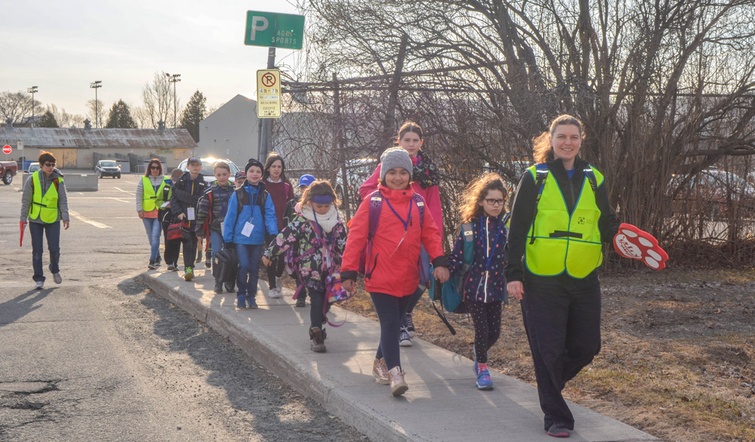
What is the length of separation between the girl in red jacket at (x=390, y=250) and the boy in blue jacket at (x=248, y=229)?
12.1 feet

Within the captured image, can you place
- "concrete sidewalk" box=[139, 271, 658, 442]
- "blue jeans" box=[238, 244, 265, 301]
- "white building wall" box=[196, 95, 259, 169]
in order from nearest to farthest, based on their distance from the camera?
"concrete sidewalk" box=[139, 271, 658, 442] → "blue jeans" box=[238, 244, 265, 301] → "white building wall" box=[196, 95, 259, 169]

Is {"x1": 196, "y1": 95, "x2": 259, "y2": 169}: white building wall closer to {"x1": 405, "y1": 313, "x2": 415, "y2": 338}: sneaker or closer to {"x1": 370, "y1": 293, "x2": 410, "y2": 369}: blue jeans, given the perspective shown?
{"x1": 405, "y1": 313, "x2": 415, "y2": 338}: sneaker

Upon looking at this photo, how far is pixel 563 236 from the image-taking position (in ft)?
15.8

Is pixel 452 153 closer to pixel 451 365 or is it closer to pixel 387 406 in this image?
pixel 451 365

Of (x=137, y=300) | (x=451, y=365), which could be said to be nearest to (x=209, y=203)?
(x=137, y=300)

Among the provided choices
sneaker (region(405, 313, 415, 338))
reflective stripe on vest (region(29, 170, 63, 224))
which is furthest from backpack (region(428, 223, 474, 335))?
reflective stripe on vest (region(29, 170, 63, 224))

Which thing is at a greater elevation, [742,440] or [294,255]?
[294,255]

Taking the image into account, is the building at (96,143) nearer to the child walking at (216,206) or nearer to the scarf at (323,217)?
the child walking at (216,206)

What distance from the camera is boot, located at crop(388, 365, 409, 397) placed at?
18.7 feet

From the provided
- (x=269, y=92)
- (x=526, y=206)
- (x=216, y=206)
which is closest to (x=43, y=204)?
(x=216, y=206)

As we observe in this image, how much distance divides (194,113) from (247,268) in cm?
11671

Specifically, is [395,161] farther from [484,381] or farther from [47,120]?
[47,120]

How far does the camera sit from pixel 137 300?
1116 centimetres

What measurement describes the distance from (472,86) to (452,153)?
0.89 m
